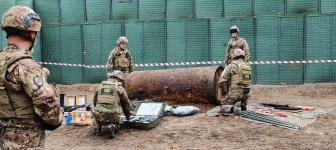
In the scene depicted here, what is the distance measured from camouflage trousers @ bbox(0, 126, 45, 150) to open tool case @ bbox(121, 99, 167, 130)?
12.8ft

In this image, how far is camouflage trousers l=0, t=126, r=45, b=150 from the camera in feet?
10.3

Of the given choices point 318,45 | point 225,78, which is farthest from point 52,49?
point 318,45

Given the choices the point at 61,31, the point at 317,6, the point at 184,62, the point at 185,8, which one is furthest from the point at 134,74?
the point at 317,6

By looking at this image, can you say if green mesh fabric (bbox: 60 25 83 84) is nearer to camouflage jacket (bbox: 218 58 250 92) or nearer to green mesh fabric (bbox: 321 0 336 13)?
camouflage jacket (bbox: 218 58 250 92)

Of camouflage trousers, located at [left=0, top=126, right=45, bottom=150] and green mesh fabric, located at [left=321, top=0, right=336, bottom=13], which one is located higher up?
green mesh fabric, located at [left=321, top=0, right=336, bottom=13]

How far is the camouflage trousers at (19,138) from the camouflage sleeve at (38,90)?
197 mm

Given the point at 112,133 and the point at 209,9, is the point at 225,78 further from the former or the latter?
the point at 209,9

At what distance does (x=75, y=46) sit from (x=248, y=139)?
8.55 metres

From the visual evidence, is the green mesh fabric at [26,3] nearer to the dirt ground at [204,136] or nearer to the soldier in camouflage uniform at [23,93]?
the dirt ground at [204,136]

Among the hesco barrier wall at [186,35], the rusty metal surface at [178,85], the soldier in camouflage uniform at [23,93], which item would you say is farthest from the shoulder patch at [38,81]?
the hesco barrier wall at [186,35]

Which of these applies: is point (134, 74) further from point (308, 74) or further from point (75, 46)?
point (308, 74)

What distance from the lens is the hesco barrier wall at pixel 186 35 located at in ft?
37.3

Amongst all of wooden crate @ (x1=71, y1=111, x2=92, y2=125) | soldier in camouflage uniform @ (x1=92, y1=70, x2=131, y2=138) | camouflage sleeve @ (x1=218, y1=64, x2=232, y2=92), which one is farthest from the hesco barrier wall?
soldier in camouflage uniform @ (x1=92, y1=70, x2=131, y2=138)

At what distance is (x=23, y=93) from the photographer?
3098 mm
